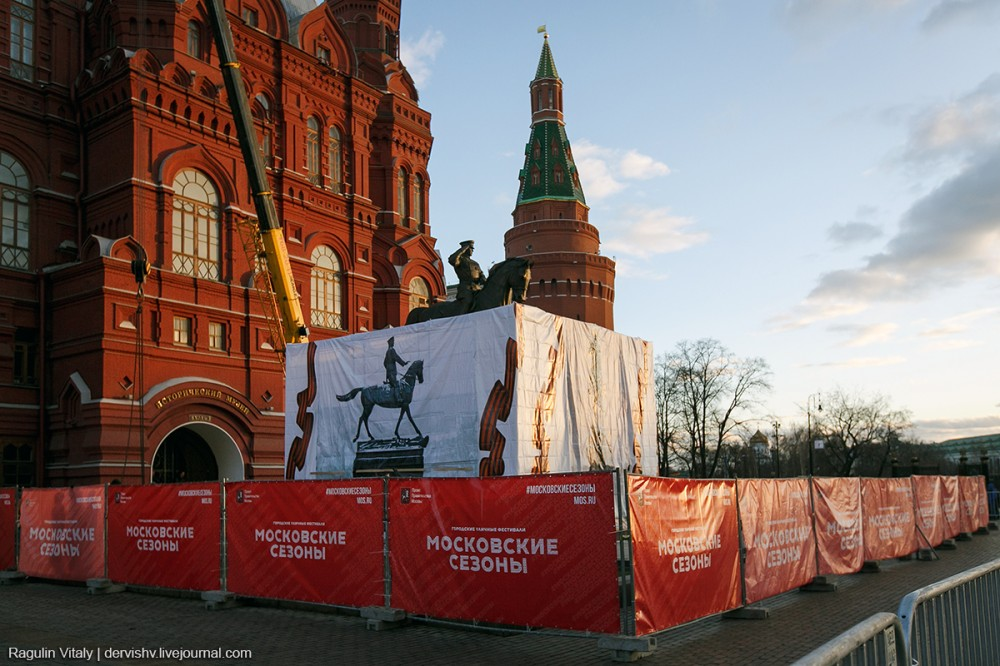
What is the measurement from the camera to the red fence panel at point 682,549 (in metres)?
9.41

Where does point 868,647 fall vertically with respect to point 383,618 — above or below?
above

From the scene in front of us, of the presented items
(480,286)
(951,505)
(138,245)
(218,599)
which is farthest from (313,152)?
(951,505)

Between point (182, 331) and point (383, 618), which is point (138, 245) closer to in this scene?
point (182, 331)

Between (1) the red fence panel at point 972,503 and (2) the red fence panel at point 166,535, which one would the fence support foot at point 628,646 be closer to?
(2) the red fence panel at point 166,535

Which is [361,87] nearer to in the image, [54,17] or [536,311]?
[54,17]

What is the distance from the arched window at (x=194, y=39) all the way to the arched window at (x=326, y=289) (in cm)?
803

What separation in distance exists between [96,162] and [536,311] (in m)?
16.8

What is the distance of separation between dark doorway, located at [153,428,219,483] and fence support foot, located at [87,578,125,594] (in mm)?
12567

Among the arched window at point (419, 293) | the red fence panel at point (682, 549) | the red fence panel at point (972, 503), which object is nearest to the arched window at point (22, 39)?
the arched window at point (419, 293)

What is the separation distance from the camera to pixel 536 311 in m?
18.8

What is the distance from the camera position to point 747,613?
1151 centimetres

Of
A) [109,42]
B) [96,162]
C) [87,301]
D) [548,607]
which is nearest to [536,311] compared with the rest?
[548,607]

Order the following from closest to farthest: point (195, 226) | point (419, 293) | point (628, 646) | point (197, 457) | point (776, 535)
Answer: point (628, 646), point (776, 535), point (195, 226), point (197, 457), point (419, 293)

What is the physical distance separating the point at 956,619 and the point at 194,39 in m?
29.7
